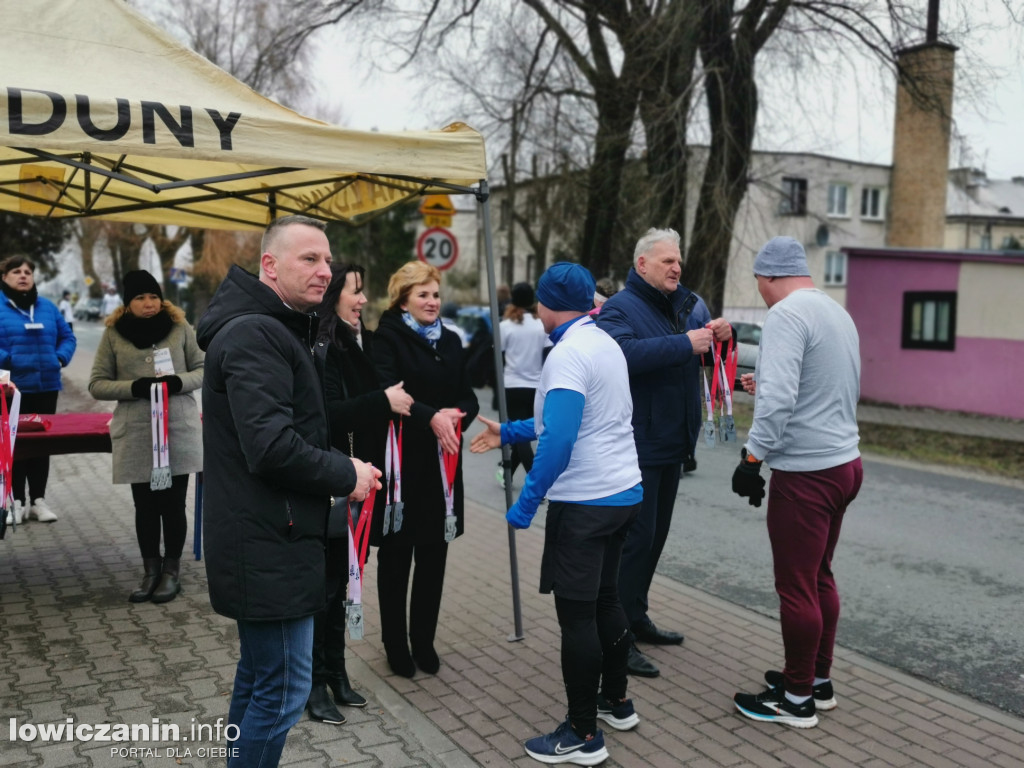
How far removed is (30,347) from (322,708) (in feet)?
13.8

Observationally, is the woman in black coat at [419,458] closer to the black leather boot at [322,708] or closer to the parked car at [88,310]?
the black leather boot at [322,708]

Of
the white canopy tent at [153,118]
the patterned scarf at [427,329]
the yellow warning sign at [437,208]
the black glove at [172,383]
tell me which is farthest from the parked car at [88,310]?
the patterned scarf at [427,329]

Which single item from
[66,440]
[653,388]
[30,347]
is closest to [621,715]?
[653,388]

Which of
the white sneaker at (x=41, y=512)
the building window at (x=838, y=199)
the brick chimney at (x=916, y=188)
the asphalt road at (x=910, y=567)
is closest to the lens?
the asphalt road at (x=910, y=567)

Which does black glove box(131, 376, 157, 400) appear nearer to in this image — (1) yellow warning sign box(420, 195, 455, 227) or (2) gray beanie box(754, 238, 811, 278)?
(2) gray beanie box(754, 238, 811, 278)

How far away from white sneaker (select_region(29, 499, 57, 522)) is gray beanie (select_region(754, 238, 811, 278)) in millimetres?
5766

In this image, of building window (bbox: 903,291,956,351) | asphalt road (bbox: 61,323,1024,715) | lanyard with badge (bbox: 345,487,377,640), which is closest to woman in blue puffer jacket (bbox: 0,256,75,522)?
asphalt road (bbox: 61,323,1024,715)

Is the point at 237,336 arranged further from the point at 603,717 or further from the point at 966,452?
the point at 966,452

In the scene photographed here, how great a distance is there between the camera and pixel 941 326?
18156 mm

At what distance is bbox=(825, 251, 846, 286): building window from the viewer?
1823 inches

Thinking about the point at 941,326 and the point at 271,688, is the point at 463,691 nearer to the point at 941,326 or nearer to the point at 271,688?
the point at 271,688

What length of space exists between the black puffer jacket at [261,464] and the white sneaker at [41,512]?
200 inches

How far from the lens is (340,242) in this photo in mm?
51438

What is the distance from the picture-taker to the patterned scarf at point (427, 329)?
168 inches
